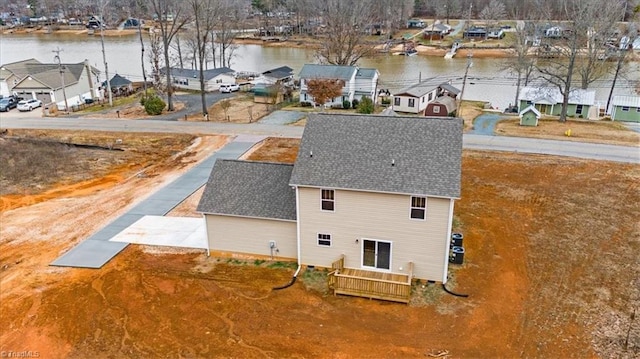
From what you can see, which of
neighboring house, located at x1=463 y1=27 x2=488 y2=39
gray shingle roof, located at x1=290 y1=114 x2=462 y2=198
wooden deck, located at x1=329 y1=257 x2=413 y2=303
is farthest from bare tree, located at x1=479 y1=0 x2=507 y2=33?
wooden deck, located at x1=329 y1=257 x2=413 y2=303

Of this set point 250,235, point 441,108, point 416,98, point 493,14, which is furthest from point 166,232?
point 493,14

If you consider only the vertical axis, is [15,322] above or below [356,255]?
below

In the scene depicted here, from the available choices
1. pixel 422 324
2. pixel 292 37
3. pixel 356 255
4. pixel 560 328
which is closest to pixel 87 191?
pixel 356 255

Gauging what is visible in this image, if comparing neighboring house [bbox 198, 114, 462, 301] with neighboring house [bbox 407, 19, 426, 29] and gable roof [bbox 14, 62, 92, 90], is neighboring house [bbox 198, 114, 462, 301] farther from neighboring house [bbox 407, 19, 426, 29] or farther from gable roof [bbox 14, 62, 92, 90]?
neighboring house [bbox 407, 19, 426, 29]

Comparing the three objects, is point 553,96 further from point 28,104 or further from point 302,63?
point 28,104

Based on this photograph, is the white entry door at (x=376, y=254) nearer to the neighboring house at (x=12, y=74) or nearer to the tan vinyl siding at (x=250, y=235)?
the tan vinyl siding at (x=250, y=235)

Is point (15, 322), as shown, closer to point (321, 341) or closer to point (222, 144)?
point (321, 341)

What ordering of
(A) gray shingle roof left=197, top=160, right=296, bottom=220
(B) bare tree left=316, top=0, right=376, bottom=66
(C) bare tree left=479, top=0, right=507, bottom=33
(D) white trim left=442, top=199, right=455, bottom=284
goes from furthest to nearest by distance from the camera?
(C) bare tree left=479, top=0, right=507, bottom=33
(B) bare tree left=316, top=0, right=376, bottom=66
(A) gray shingle roof left=197, top=160, right=296, bottom=220
(D) white trim left=442, top=199, right=455, bottom=284
